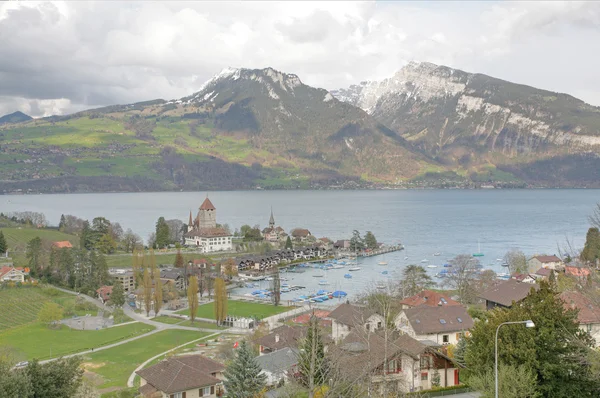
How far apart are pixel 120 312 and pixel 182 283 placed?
54.5ft

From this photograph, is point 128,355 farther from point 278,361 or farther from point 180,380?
point 278,361

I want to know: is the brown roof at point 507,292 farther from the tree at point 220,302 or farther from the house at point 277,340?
the tree at point 220,302

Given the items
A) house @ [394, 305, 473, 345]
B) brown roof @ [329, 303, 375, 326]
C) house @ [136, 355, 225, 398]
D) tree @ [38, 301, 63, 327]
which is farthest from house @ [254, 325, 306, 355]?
tree @ [38, 301, 63, 327]

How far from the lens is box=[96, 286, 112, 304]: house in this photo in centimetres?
6112

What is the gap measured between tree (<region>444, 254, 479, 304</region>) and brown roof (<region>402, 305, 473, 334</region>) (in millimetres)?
16342

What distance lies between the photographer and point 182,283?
233 feet

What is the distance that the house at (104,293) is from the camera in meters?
61.1

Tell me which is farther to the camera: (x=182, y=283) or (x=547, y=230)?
(x=547, y=230)

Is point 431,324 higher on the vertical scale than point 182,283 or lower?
higher

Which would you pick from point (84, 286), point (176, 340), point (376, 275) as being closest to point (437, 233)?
point (376, 275)

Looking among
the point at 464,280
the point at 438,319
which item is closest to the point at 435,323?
the point at 438,319

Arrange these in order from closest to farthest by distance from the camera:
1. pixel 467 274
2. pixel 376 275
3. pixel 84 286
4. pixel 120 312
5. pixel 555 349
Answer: pixel 555 349 → pixel 120 312 → pixel 467 274 → pixel 84 286 → pixel 376 275

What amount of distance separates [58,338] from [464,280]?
→ 39.3 m

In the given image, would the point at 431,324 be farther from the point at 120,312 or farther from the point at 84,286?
the point at 84,286
